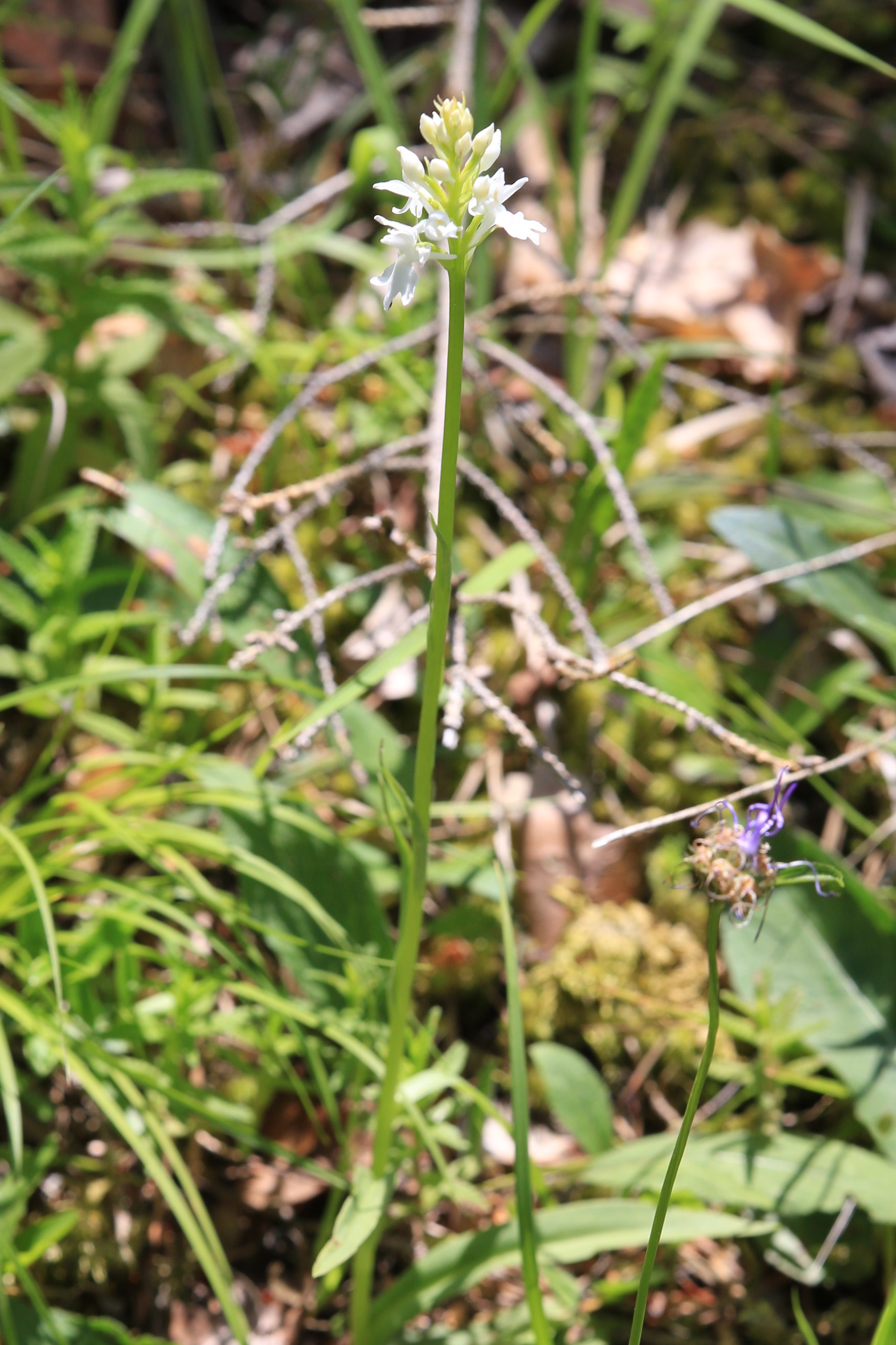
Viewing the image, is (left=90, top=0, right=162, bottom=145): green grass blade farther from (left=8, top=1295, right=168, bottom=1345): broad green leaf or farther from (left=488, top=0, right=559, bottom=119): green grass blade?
(left=8, top=1295, right=168, bottom=1345): broad green leaf

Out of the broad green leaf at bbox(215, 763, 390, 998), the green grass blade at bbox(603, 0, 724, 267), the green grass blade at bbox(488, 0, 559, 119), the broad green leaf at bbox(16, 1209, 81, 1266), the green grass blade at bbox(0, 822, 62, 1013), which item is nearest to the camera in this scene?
the green grass blade at bbox(0, 822, 62, 1013)

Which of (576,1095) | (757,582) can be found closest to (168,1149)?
(576,1095)

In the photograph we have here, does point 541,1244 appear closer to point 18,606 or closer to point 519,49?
point 18,606

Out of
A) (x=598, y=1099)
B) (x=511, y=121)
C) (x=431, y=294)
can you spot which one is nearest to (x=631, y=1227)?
(x=598, y=1099)

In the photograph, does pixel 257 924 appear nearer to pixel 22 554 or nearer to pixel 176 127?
pixel 22 554

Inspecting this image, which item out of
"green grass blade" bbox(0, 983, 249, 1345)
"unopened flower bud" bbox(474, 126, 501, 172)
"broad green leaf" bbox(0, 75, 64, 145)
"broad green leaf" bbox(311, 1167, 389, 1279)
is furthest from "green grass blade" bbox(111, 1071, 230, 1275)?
"broad green leaf" bbox(0, 75, 64, 145)
